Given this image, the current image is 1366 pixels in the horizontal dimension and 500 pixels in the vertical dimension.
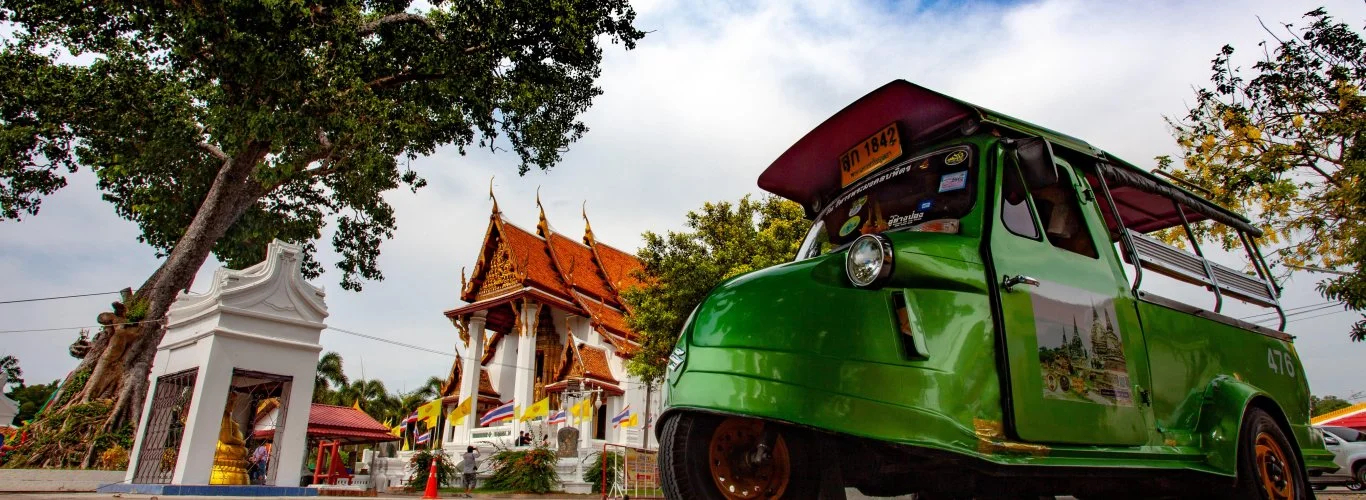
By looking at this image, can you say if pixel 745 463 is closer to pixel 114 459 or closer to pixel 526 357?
pixel 114 459

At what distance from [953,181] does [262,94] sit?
46.8 ft

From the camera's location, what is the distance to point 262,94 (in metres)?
13.6

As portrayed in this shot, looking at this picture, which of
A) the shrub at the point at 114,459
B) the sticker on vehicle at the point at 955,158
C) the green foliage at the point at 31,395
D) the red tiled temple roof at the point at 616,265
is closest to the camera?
the sticker on vehicle at the point at 955,158

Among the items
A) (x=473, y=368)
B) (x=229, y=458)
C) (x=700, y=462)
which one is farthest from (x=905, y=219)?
(x=473, y=368)

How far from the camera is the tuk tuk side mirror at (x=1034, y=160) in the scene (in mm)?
2951

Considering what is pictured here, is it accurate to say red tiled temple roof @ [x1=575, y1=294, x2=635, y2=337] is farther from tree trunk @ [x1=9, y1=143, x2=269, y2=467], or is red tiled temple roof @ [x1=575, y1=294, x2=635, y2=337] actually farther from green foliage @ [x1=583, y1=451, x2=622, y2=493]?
tree trunk @ [x1=9, y1=143, x2=269, y2=467]

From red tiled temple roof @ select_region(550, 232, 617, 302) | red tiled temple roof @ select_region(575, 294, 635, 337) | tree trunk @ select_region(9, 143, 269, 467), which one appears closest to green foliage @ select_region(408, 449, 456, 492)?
tree trunk @ select_region(9, 143, 269, 467)

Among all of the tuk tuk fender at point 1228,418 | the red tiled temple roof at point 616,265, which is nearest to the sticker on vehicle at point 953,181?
the tuk tuk fender at point 1228,418

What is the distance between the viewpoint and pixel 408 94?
1642 centimetres

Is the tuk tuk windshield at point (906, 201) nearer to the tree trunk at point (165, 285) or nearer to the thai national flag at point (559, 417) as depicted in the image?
the tree trunk at point (165, 285)

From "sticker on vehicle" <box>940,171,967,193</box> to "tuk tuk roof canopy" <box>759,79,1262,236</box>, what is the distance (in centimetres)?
21

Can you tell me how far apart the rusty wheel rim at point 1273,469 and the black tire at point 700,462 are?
2.38 meters

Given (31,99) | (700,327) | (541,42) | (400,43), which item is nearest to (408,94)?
(400,43)

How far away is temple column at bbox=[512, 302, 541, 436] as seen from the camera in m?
25.7
